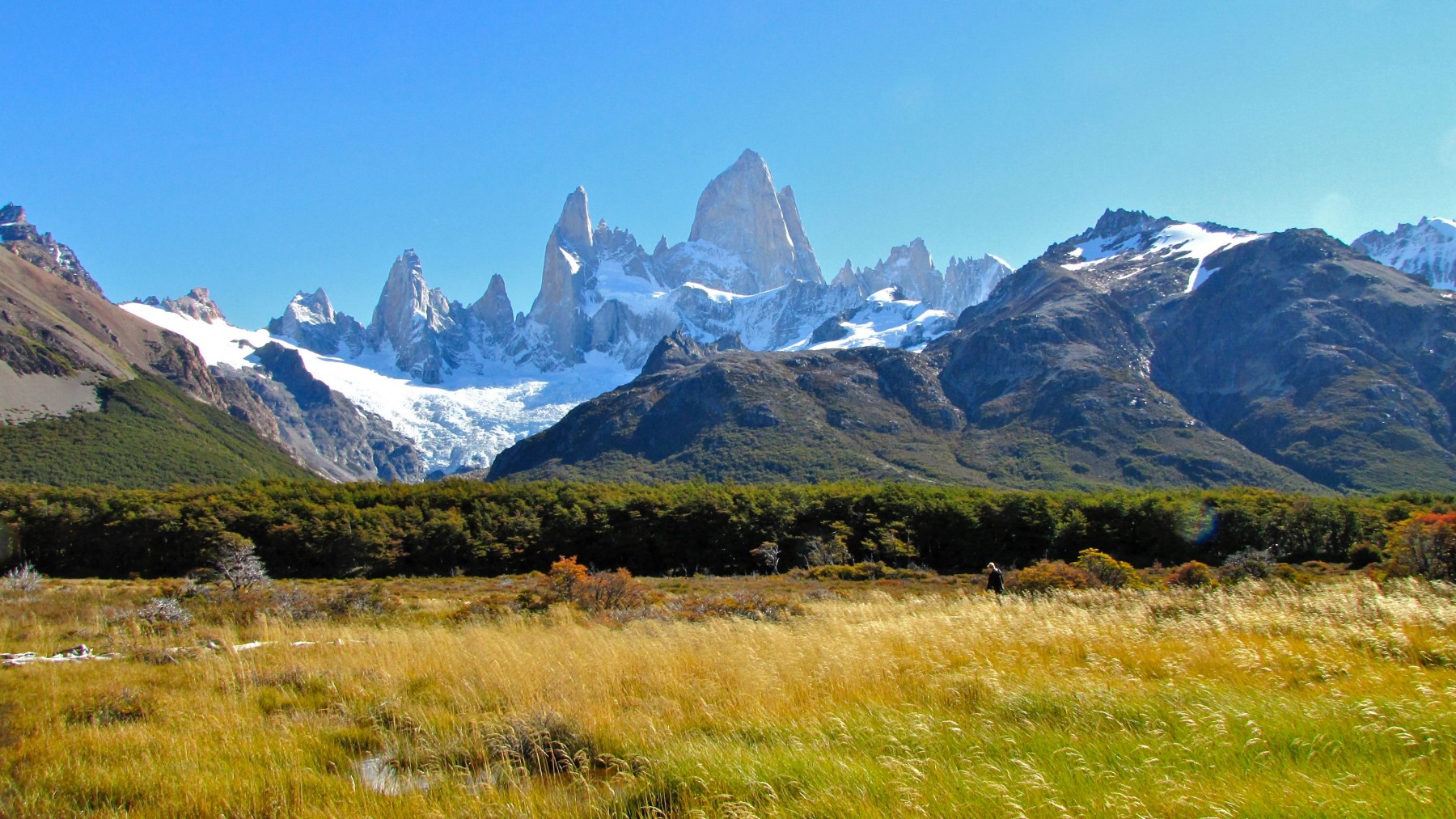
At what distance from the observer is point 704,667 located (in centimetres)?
810

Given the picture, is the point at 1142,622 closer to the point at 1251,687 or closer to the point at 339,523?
the point at 1251,687

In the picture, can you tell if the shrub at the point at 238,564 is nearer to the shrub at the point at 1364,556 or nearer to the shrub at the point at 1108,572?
the shrub at the point at 1108,572

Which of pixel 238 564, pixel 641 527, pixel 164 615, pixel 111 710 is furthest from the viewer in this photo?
pixel 641 527

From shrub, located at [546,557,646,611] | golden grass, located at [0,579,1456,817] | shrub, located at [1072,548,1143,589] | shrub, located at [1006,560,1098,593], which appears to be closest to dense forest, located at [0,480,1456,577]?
shrub, located at [1072,548,1143,589]

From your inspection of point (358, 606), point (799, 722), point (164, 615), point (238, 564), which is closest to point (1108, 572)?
point (358, 606)

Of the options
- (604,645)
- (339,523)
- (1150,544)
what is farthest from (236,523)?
(1150,544)

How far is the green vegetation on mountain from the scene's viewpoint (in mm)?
130625

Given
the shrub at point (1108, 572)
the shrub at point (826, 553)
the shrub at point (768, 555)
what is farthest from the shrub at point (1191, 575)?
the shrub at point (768, 555)

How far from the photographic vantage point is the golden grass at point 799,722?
14.5ft

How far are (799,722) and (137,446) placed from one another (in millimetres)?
182551

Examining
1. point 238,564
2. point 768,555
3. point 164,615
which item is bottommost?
point 768,555

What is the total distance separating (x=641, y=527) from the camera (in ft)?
208

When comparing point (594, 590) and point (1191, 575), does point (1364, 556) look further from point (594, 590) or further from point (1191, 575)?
point (594, 590)

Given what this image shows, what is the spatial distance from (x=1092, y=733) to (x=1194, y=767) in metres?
0.86
